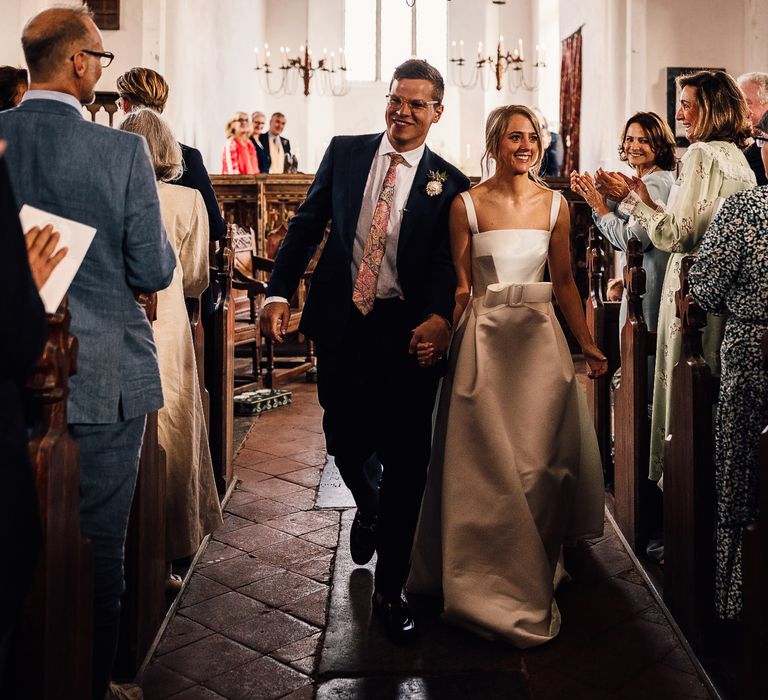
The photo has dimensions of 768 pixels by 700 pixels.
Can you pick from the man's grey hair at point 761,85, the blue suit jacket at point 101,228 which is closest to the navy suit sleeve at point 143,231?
the blue suit jacket at point 101,228

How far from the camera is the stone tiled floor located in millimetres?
2580

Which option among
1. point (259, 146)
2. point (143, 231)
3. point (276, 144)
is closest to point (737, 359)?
point (143, 231)

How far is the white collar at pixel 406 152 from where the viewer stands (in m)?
3.05

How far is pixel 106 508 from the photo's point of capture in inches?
85.6

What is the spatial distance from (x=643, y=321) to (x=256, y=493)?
1987mm

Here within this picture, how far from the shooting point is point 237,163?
38.4ft

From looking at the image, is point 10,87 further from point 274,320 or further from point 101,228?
point 101,228

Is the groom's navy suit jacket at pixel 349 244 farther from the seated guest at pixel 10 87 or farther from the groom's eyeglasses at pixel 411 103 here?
the seated guest at pixel 10 87

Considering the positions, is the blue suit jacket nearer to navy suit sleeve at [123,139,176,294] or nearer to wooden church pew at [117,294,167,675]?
navy suit sleeve at [123,139,176,294]

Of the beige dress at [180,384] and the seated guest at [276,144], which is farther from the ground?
the seated guest at [276,144]

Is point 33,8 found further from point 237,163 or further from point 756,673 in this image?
point 756,673

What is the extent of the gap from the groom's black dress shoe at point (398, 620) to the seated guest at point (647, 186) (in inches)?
64.6

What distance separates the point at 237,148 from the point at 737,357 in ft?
32.2

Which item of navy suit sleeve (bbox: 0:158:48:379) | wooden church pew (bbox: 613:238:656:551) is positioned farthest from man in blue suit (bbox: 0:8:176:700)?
wooden church pew (bbox: 613:238:656:551)
